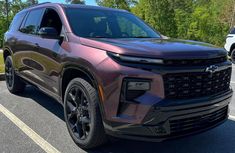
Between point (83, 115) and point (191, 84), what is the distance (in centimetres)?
135

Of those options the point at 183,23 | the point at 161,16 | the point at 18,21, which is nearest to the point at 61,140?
the point at 18,21

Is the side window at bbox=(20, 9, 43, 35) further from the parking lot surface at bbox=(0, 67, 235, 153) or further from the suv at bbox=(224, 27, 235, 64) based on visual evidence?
the suv at bbox=(224, 27, 235, 64)

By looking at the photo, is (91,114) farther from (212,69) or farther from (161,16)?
(161,16)

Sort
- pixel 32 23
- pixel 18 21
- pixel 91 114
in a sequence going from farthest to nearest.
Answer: pixel 18 21 < pixel 32 23 < pixel 91 114

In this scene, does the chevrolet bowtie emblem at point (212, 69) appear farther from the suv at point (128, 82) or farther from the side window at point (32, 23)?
the side window at point (32, 23)

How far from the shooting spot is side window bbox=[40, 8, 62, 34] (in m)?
4.83

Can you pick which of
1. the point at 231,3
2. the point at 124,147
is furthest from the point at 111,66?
the point at 231,3

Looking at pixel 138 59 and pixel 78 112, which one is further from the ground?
pixel 138 59

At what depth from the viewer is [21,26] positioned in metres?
6.44

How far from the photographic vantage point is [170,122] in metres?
3.45

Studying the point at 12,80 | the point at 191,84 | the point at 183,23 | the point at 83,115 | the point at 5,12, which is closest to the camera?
the point at 191,84

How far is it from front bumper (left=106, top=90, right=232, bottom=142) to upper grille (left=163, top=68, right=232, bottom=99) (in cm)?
8

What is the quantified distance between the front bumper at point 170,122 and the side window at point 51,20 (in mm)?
1920

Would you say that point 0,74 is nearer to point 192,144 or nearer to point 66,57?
point 66,57
